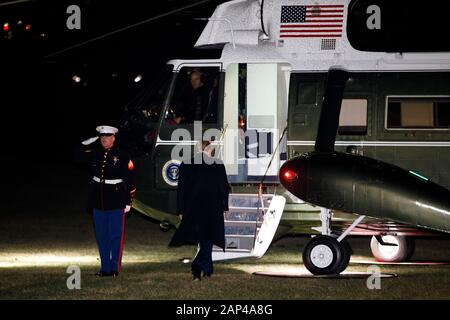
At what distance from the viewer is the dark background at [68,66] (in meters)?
32.2

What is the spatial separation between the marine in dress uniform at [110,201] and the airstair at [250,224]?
1416mm

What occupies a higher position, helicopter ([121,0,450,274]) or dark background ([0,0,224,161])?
helicopter ([121,0,450,274])

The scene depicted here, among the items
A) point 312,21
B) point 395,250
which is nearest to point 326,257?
point 395,250

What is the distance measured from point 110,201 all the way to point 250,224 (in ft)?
6.53

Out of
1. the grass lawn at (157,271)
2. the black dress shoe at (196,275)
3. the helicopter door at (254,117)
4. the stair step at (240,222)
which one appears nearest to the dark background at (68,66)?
the grass lawn at (157,271)

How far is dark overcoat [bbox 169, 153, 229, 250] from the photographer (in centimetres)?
1211

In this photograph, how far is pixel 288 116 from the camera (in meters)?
13.7

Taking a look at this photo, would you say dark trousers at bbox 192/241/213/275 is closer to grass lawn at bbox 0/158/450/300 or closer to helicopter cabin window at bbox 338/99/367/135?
grass lawn at bbox 0/158/450/300

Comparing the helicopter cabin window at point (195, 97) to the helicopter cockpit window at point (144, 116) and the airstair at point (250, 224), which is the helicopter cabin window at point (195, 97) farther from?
the airstair at point (250, 224)

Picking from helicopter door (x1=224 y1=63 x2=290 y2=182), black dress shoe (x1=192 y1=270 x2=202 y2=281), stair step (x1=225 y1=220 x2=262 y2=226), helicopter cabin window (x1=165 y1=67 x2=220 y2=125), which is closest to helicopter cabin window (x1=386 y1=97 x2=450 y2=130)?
helicopter door (x1=224 y1=63 x2=290 y2=182)

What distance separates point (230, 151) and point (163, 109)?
3.58 feet

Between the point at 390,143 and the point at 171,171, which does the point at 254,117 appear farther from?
the point at 390,143

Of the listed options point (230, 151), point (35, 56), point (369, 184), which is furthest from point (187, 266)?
point (35, 56)

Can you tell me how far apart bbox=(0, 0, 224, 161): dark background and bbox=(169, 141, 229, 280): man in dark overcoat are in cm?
1543
